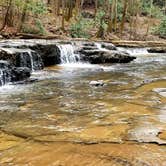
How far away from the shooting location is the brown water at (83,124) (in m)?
5.12

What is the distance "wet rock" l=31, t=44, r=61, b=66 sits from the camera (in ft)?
53.2

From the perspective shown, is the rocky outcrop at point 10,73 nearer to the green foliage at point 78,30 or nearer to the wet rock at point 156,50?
the wet rock at point 156,50

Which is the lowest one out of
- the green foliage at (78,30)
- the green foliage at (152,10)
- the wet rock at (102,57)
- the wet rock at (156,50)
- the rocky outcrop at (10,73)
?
A: the wet rock at (156,50)

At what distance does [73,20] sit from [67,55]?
13.5 m

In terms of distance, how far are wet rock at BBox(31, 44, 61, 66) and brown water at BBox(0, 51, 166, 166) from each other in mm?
4613

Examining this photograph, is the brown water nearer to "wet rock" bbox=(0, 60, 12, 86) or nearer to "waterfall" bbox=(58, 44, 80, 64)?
"wet rock" bbox=(0, 60, 12, 86)

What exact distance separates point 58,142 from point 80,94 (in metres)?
4.05

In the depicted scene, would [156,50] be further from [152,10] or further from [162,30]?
[152,10]

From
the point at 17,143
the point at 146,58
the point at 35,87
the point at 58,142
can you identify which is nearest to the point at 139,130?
A: the point at 58,142

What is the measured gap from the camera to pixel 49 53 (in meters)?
16.8

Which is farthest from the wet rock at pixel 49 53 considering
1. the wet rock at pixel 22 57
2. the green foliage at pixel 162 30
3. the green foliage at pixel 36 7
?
the green foliage at pixel 162 30

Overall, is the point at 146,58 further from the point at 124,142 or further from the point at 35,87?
the point at 124,142

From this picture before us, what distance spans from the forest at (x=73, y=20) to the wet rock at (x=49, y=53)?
4.69 m

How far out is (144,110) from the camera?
7695mm
